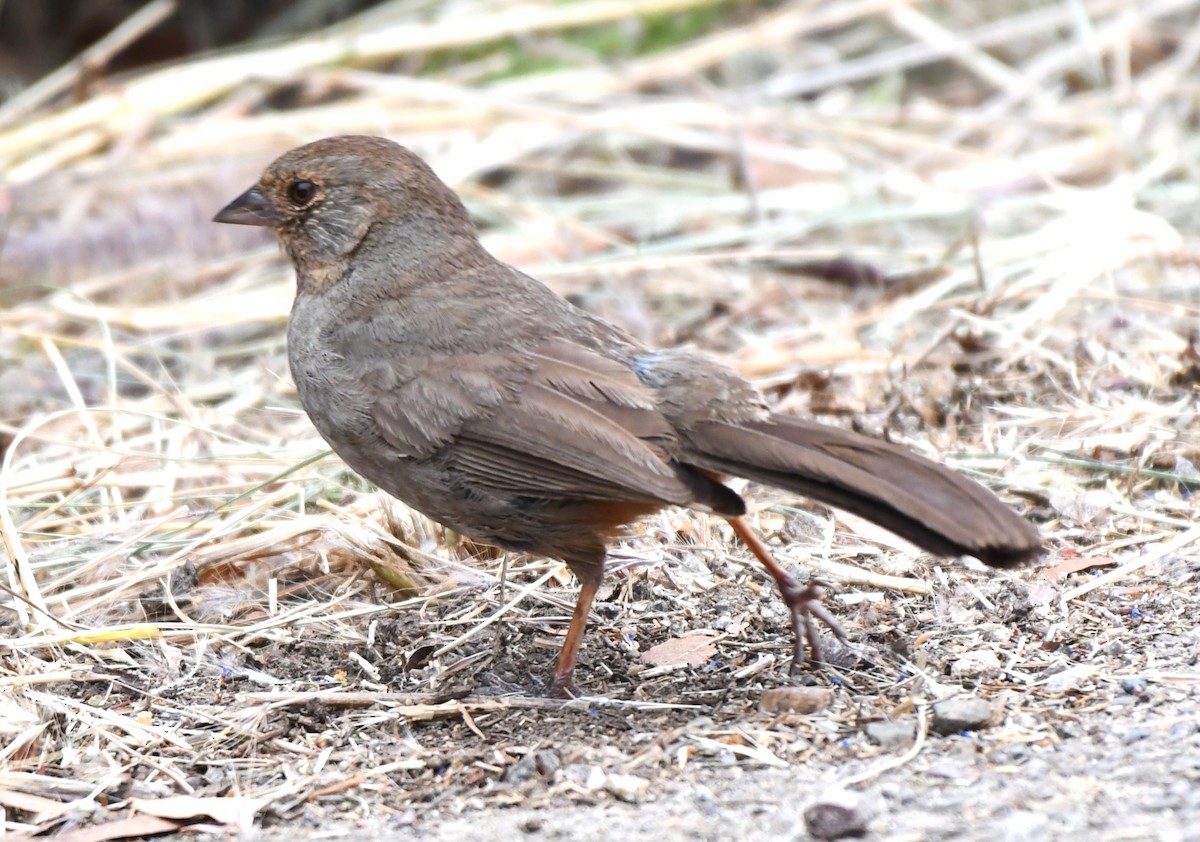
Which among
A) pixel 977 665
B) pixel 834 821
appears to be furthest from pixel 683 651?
pixel 834 821

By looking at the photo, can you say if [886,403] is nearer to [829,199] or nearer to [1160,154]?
[829,199]

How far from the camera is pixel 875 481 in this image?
10.5ft

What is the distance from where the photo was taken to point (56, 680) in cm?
368

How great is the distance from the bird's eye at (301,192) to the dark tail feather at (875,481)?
1370 millimetres

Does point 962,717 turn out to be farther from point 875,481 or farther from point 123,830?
point 123,830

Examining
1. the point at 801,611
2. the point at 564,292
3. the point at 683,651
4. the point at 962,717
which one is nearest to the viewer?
the point at 962,717

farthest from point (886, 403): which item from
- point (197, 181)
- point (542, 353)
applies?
point (197, 181)

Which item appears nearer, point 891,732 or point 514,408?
point 891,732

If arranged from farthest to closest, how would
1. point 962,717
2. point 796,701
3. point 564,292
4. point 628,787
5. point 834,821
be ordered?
1. point 564,292
2. point 796,701
3. point 962,717
4. point 628,787
5. point 834,821

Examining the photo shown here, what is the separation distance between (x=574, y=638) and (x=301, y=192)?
57.3 inches

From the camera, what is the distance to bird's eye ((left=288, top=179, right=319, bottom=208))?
4.22 metres

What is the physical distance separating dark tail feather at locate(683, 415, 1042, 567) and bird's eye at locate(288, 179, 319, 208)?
53.9 inches

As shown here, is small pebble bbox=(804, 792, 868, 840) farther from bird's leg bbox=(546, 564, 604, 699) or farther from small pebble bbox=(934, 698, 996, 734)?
bird's leg bbox=(546, 564, 604, 699)

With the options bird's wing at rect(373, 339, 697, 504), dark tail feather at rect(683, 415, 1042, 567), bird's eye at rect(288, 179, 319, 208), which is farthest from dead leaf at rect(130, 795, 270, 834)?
bird's eye at rect(288, 179, 319, 208)
